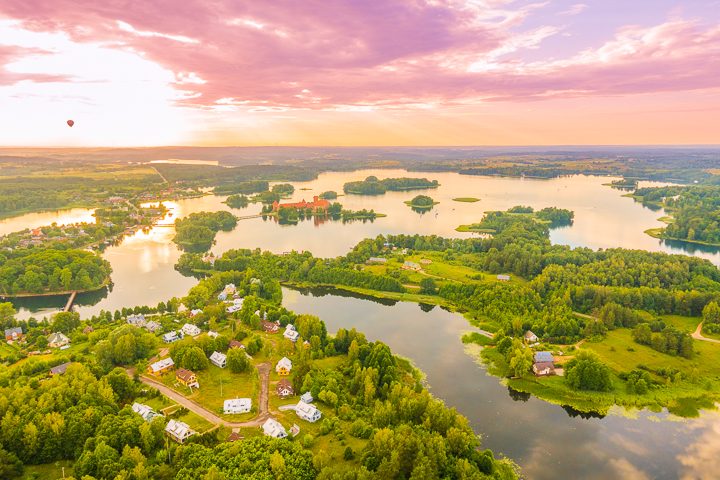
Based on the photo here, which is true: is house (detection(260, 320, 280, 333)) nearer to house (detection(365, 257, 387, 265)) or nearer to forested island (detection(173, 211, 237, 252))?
house (detection(365, 257, 387, 265))

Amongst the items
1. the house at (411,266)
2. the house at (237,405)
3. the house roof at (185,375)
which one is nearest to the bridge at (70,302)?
the house roof at (185,375)

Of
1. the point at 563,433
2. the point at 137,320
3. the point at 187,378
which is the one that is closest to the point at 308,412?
the point at 187,378

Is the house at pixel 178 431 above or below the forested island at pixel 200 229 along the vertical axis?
below

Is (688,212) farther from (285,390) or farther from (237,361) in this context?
(237,361)

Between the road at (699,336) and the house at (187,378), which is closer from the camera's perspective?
the house at (187,378)

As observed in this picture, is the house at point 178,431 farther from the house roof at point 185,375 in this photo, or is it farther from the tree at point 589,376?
the tree at point 589,376

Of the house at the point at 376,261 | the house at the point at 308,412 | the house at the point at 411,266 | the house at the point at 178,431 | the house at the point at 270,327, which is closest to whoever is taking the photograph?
the house at the point at 178,431
